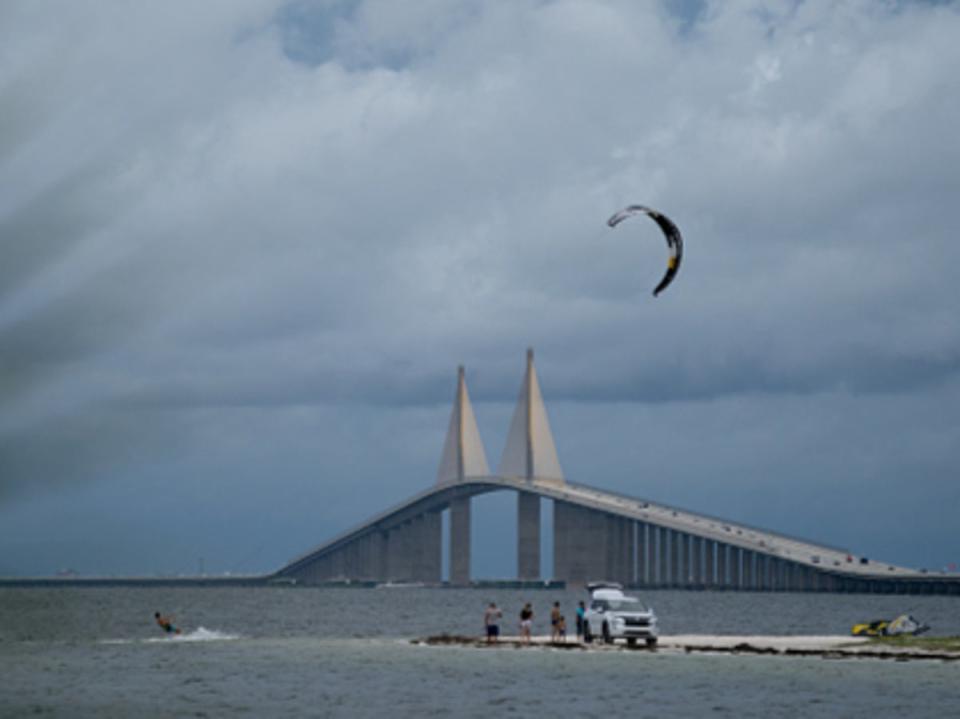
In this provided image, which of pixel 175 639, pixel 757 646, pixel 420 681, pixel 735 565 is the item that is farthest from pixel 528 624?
pixel 735 565

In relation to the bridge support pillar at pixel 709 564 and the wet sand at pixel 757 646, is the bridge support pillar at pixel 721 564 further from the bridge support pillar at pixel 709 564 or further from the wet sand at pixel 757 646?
the wet sand at pixel 757 646

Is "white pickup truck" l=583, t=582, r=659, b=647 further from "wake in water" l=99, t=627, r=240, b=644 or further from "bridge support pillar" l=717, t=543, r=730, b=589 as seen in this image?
"bridge support pillar" l=717, t=543, r=730, b=589

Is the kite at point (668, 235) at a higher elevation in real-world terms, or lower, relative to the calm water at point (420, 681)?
higher

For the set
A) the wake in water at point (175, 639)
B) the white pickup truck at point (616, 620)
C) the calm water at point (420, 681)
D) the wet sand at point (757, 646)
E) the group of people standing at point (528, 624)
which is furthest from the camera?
the wake in water at point (175, 639)

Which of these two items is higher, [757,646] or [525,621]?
[525,621]

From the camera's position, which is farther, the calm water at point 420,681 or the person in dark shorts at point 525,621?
the person in dark shorts at point 525,621

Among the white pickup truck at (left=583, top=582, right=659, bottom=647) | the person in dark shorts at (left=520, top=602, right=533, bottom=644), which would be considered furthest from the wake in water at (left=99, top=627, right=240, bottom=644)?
the white pickup truck at (left=583, top=582, right=659, bottom=647)

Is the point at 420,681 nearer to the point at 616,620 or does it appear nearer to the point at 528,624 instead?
the point at 616,620

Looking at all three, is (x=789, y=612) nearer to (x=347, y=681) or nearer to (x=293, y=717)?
(x=347, y=681)

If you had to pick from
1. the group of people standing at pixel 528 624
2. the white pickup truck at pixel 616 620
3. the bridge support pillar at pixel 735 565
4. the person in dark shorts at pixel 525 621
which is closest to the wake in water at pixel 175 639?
the group of people standing at pixel 528 624
